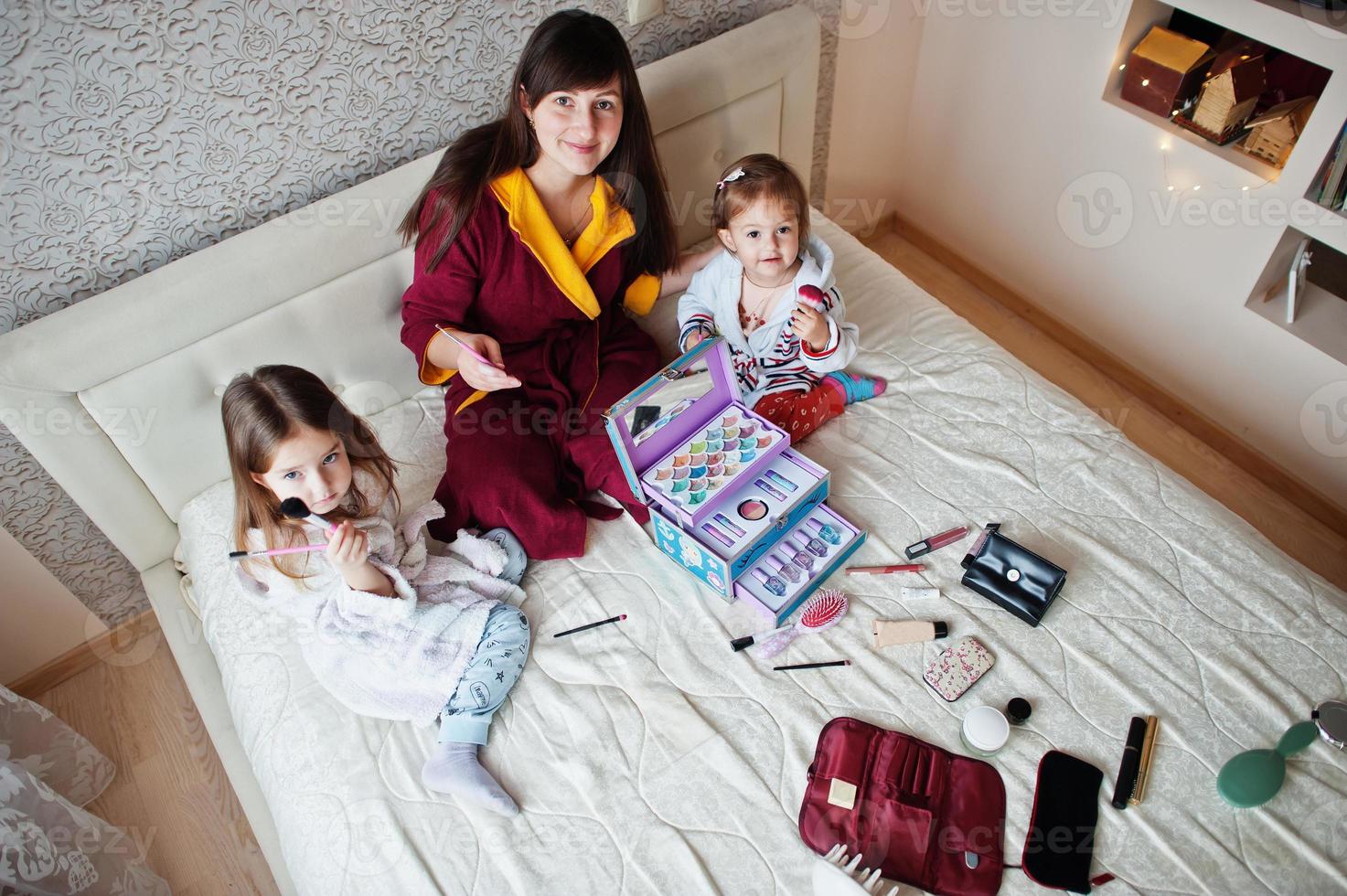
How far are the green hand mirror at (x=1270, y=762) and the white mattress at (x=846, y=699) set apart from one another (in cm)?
2

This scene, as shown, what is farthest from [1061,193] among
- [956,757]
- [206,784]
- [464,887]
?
[206,784]

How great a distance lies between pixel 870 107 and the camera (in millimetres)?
2162

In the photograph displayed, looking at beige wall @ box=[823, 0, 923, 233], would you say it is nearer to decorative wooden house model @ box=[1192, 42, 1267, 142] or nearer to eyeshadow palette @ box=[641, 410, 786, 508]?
decorative wooden house model @ box=[1192, 42, 1267, 142]

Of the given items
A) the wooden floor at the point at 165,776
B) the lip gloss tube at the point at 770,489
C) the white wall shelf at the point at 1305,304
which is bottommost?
the wooden floor at the point at 165,776

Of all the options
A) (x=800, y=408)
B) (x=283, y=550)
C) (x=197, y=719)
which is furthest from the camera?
(x=197, y=719)

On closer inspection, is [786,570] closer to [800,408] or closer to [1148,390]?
[800,408]

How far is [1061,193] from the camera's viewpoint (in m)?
1.99

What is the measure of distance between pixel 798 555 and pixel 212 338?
965mm

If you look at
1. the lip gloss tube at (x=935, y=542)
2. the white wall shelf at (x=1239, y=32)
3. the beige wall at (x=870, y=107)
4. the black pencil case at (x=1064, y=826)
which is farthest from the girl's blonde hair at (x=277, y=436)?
the white wall shelf at (x=1239, y=32)

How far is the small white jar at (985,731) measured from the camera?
1105mm

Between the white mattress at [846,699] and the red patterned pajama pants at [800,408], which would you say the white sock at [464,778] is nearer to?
the white mattress at [846,699]

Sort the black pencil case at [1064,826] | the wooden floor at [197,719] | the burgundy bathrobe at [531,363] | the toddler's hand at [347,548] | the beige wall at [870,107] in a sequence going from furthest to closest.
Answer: the beige wall at [870,107], the wooden floor at [197,719], the burgundy bathrobe at [531,363], the toddler's hand at [347,548], the black pencil case at [1064,826]

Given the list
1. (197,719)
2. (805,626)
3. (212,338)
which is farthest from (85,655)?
(805,626)

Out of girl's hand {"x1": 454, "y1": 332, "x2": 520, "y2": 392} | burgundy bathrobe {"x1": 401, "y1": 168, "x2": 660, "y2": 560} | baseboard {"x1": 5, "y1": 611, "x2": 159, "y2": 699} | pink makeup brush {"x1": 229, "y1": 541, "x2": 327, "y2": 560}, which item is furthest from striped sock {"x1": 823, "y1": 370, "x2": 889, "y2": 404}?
baseboard {"x1": 5, "y1": 611, "x2": 159, "y2": 699}
